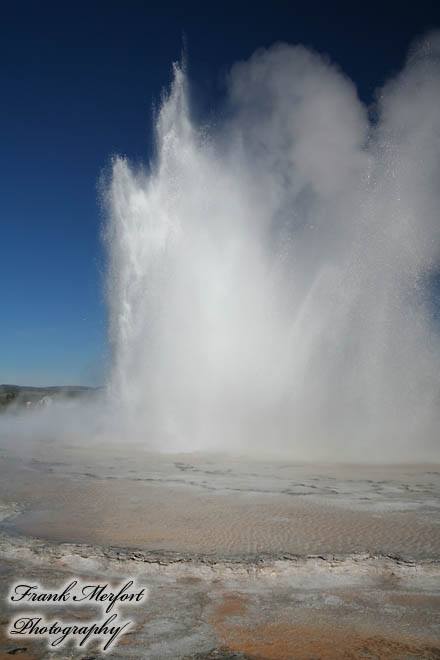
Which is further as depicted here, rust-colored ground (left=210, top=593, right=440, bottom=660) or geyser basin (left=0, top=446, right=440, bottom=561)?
geyser basin (left=0, top=446, right=440, bottom=561)

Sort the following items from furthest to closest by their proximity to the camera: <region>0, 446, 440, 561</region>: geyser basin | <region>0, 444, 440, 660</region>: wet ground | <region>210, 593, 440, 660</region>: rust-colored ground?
1. <region>0, 446, 440, 561</region>: geyser basin
2. <region>0, 444, 440, 660</region>: wet ground
3. <region>210, 593, 440, 660</region>: rust-colored ground

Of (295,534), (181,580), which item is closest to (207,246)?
(295,534)

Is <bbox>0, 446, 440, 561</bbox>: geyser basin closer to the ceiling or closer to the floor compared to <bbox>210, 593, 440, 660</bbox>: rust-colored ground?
closer to the ceiling

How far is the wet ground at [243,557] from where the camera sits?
427 cm

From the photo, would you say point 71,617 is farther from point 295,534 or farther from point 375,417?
point 375,417

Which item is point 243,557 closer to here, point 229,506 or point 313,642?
point 313,642

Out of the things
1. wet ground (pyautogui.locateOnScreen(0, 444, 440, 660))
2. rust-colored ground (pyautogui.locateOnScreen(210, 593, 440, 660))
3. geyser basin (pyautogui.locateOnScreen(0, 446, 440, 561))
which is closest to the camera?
rust-colored ground (pyautogui.locateOnScreen(210, 593, 440, 660))

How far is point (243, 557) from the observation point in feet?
20.5

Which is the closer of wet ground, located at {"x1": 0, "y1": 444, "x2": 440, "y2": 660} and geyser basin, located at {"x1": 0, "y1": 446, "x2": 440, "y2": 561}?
wet ground, located at {"x1": 0, "y1": 444, "x2": 440, "y2": 660}

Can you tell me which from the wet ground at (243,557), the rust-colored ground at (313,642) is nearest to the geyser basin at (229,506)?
the wet ground at (243,557)

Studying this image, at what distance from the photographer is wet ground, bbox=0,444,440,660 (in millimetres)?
4273

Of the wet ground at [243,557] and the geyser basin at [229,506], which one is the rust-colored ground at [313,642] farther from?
the geyser basin at [229,506]

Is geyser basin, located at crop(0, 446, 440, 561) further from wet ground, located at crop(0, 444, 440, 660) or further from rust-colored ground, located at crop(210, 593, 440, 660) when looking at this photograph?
rust-colored ground, located at crop(210, 593, 440, 660)

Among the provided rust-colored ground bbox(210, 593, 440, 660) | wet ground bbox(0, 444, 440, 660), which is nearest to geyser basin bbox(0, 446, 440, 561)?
wet ground bbox(0, 444, 440, 660)
